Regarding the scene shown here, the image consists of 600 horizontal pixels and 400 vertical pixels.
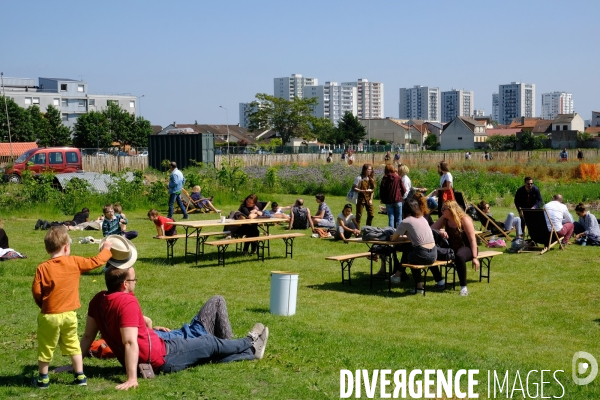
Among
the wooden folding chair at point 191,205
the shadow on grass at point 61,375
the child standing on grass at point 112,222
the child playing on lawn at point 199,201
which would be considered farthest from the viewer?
the child playing on lawn at point 199,201

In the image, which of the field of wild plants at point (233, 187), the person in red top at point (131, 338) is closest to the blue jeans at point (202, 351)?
the person in red top at point (131, 338)

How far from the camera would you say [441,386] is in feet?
20.9

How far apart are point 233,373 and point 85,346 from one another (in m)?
1.31

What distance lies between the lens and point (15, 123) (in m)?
76.4

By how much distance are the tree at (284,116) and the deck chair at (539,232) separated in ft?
285

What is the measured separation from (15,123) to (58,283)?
2984 inches

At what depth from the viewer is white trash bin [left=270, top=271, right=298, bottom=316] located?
9.47 metres

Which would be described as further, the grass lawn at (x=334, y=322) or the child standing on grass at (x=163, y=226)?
the child standing on grass at (x=163, y=226)

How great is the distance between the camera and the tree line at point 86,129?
259 ft

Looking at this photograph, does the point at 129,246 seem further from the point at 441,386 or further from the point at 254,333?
the point at 441,386

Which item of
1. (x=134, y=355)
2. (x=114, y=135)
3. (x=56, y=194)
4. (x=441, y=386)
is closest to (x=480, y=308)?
(x=441, y=386)

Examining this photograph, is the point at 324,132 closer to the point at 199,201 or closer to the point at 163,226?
the point at 199,201

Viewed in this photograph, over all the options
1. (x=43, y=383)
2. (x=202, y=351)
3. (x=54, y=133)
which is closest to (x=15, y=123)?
(x=54, y=133)

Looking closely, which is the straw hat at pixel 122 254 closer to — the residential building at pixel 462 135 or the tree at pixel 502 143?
the tree at pixel 502 143
